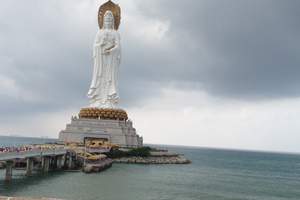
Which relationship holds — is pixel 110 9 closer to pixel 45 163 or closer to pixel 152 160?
pixel 152 160

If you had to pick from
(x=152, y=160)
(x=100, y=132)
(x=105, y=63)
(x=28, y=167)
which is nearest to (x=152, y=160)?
(x=152, y=160)

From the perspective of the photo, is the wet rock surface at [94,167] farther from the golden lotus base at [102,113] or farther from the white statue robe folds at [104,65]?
the white statue robe folds at [104,65]

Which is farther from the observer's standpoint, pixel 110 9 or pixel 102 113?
pixel 110 9

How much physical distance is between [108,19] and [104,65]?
4903mm

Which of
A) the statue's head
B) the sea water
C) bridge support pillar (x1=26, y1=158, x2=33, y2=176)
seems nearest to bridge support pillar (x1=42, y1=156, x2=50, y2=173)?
the sea water

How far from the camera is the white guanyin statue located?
47.9m

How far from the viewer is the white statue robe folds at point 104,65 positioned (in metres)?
47.9

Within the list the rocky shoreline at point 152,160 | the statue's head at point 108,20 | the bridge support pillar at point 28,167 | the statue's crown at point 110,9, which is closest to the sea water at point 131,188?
the bridge support pillar at point 28,167

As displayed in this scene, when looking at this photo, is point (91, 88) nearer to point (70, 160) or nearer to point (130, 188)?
point (70, 160)

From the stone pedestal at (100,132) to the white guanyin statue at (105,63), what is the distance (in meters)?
3.48

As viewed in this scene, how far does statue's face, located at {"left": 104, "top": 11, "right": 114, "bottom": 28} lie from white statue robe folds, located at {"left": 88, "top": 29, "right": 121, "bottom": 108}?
594 millimetres

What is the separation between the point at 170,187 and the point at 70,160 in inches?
384

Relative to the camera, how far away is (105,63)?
159ft

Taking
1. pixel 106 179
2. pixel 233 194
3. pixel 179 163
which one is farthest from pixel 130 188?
pixel 179 163
